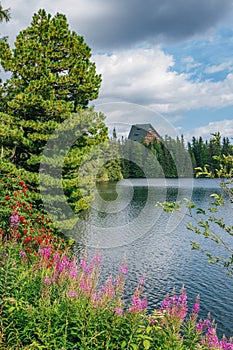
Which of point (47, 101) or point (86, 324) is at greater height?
point (47, 101)

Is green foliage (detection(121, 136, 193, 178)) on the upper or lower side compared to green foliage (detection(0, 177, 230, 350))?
upper

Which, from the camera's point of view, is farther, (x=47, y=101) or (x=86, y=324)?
(x=47, y=101)

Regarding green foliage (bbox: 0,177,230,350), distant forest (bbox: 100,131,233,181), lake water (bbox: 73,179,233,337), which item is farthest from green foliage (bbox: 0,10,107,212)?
distant forest (bbox: 100,131,233,181)

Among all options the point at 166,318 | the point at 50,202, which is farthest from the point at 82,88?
the point at 166,318

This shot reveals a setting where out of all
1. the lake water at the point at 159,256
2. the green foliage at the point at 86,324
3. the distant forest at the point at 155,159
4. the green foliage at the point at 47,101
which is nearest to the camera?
the green foliage at the point at 86,324

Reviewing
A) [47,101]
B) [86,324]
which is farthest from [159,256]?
[86,324]

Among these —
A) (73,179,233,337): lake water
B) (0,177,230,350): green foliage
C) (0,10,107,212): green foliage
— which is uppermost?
(0,10,107,212): green foliage

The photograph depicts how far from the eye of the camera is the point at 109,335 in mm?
3604

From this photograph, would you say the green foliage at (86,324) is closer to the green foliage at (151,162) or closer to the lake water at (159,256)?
the lake water at (159,256)

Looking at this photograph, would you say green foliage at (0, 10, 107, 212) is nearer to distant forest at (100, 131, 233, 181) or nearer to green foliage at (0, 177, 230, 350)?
green foliage at (0, 177, 230, 350)

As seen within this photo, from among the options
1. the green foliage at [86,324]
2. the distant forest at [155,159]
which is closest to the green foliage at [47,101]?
the green foliage at [86,324]

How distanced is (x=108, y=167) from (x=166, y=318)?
2537 inches

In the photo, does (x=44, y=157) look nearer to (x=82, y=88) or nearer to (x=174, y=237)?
(x=82, y=88)

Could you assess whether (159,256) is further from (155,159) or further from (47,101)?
(155,159)
